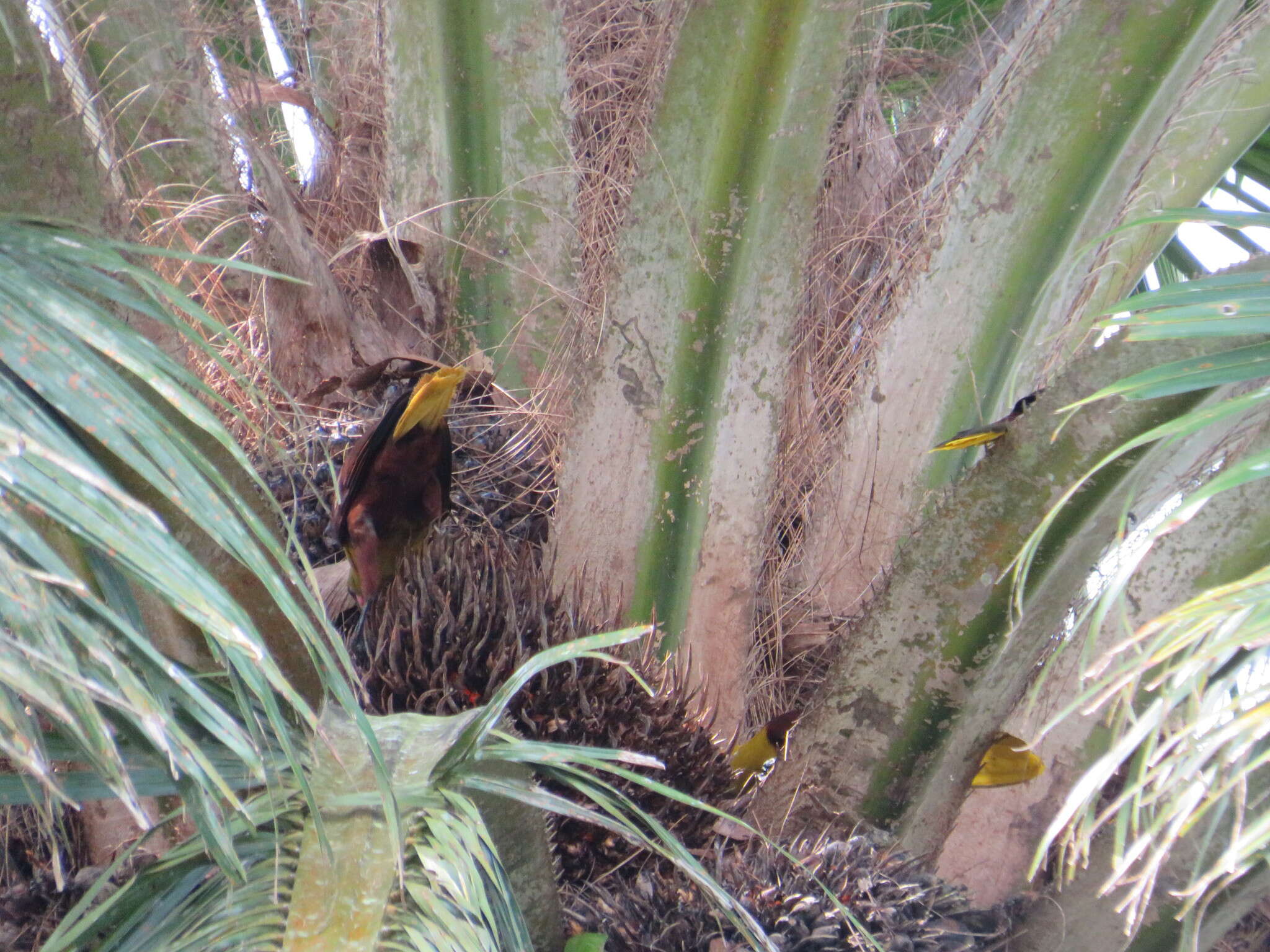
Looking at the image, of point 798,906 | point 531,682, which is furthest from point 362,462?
point 798,906

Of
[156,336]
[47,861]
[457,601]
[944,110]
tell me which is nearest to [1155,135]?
[944,110]

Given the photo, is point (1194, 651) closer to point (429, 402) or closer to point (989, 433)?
point (989, 433)

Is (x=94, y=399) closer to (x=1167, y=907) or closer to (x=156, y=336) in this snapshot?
(x=156, y=336)

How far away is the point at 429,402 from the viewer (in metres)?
1.27

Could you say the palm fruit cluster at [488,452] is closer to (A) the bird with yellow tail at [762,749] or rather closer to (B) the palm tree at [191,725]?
(A) the bird with yellow tail at [762,749]

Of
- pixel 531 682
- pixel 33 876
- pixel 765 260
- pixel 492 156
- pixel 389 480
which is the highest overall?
pixel 492 156

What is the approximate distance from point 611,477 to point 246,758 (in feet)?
3.00

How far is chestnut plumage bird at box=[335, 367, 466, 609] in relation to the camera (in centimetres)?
127

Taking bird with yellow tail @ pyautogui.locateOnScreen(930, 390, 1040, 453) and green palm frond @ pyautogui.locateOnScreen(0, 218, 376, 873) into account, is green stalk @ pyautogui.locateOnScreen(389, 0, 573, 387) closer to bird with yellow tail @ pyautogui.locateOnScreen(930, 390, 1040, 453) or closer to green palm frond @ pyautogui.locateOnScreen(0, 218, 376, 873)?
bird with yellow tail @ pyautogui.locateOnScreen(930, 390, 1040, 453)

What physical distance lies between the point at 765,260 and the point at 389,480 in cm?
60

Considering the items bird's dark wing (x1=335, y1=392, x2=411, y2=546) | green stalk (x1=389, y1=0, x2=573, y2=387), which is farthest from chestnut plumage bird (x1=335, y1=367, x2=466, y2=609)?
green stalk (x1=389, y1=0, x2=573, y2=387)

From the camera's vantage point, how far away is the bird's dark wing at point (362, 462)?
126 centimetres

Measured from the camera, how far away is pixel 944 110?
1.71 m

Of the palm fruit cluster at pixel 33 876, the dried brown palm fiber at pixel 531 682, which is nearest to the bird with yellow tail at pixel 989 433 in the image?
the dried brown palm fiber at pixel 531 682
